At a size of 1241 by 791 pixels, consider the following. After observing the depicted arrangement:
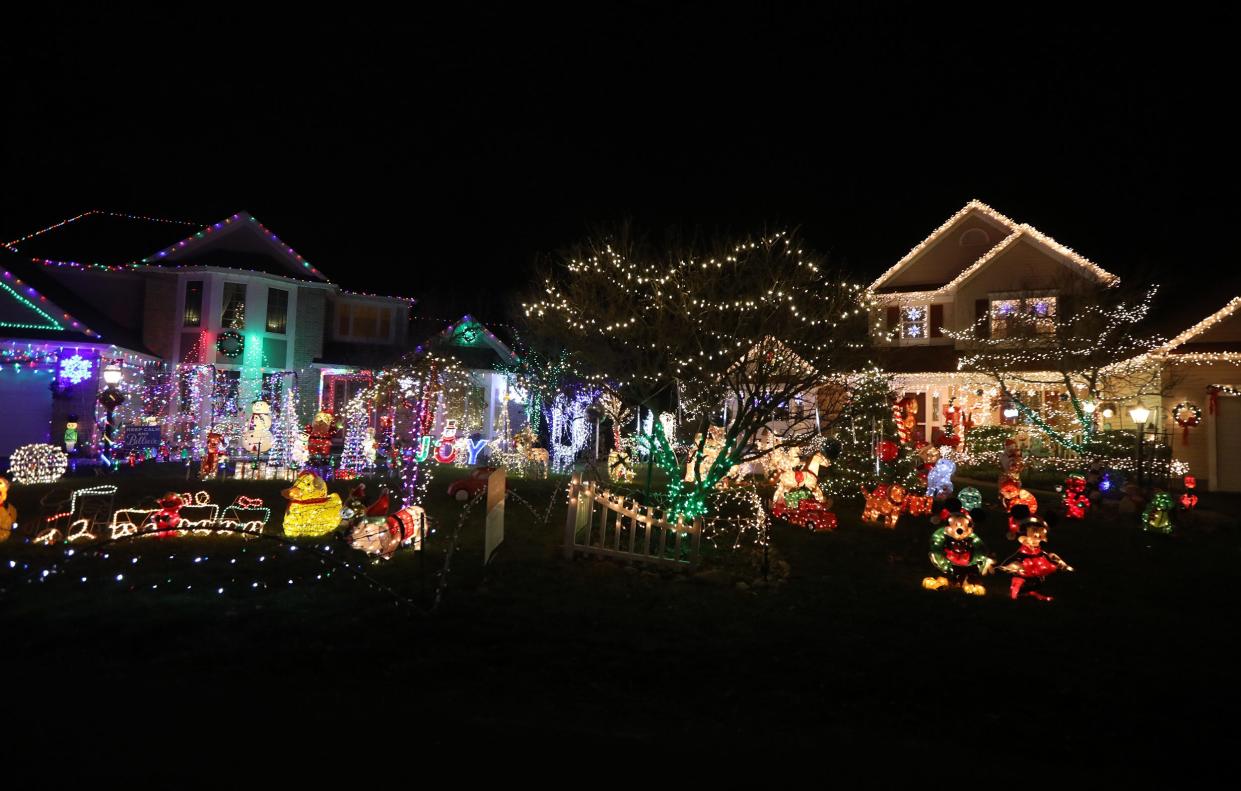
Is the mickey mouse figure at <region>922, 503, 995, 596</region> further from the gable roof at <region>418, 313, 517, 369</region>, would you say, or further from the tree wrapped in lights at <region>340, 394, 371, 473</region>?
the gable roof at <region>418, 313, 517, 369</region>

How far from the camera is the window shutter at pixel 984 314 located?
22.2 meters

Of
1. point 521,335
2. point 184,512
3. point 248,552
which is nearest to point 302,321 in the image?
point 521,335

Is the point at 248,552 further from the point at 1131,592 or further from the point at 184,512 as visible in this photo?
the point at 1131,592

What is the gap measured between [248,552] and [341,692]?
4.97m

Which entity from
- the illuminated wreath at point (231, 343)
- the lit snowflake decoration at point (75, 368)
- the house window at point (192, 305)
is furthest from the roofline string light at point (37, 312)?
the illuminated wreath at point (231, 343)

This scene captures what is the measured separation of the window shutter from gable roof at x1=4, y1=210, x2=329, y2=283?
67.0ft

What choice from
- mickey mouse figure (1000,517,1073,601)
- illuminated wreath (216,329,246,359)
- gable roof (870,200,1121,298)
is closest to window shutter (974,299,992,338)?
gable roof (870,200,1121,298)

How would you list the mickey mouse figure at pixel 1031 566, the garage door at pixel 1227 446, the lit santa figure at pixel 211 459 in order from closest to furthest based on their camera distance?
the mickey mouse figure at pixel 1031 566
the lit santa figure at pixel 211 459
the garage door at pixel 1227 446

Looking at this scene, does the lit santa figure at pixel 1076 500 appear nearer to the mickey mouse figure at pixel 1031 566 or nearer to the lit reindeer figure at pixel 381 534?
the mickey mouse figure at pixel 1031 566

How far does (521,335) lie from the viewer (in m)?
28.0

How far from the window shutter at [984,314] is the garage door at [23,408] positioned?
25946mm

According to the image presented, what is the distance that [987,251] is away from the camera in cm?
2319

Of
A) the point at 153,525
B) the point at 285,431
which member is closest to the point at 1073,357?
the point at 153,525

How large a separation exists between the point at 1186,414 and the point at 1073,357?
8.90 feet
